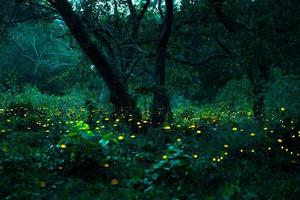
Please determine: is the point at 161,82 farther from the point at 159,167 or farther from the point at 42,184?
the point at 42,184

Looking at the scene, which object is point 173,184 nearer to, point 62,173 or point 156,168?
point 156,168

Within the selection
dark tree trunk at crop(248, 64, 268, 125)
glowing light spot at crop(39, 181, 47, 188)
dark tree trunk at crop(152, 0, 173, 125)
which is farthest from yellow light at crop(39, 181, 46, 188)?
dark tree trunk at crop(248, 64, 268, 125)

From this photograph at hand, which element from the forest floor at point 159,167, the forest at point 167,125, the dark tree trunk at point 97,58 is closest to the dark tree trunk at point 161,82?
the forest at point 167,125

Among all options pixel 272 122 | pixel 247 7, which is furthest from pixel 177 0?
pixel 272 122

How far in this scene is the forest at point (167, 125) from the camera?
21.0 ft

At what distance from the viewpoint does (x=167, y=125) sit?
10711mm

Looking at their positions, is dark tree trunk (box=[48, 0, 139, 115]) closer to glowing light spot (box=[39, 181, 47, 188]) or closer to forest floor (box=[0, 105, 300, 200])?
forest floor (box=[0, 105, 300, 200])

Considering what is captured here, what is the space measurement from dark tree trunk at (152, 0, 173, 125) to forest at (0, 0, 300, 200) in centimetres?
4

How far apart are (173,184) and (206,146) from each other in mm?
2317

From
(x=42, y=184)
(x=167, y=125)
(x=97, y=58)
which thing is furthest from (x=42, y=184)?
(x=97, y=58)

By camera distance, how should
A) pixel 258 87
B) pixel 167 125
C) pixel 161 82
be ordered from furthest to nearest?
pixel 161 82 → pixel 258 87 → pixel 167 125

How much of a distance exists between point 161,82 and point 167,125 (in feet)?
12.3

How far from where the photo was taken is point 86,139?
23.3ft

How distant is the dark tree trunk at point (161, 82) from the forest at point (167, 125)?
0.13 ft
